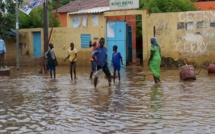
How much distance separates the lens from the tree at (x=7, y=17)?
93.8 feet

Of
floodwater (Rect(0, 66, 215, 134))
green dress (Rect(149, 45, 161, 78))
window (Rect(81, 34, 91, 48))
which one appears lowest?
floodwater (Rect(0, 66, 215, 134))

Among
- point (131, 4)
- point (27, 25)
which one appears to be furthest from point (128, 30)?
point (27, 25)

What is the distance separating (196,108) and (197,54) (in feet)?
40.6

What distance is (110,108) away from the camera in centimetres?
1054

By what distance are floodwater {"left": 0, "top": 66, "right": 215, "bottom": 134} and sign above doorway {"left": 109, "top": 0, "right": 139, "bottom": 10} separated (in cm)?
847

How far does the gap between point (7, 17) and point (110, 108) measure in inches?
764

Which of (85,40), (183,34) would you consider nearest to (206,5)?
(183,34)

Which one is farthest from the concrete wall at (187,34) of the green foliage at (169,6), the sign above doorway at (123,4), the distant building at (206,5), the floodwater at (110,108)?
the floodwater at (110,108)

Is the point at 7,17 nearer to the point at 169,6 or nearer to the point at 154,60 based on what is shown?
the point at 169,6

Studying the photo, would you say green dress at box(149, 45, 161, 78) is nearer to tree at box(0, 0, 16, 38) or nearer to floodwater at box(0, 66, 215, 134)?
floodwater at box(0, 66, 215, 134)

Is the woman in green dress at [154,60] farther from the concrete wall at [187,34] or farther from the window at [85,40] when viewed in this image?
the window at [85,40]

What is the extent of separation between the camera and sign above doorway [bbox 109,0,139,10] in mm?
23953

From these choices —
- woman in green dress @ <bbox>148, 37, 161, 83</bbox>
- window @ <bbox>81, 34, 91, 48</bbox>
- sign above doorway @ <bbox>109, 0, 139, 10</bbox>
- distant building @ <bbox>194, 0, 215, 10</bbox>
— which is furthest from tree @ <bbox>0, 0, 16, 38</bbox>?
woman in green dress @ <bbox>148, 37, 161, 83</bbox>

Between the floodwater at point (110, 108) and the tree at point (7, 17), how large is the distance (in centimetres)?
1301
